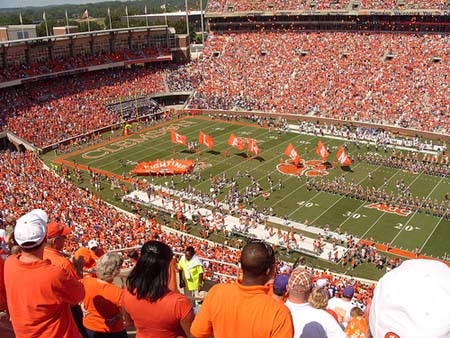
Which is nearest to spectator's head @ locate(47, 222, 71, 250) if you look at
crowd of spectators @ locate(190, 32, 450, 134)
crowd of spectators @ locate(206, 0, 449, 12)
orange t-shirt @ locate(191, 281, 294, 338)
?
orange t-shirt @ locate(191, 281, 294, 338)

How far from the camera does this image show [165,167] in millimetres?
33156

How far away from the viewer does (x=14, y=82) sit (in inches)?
1747

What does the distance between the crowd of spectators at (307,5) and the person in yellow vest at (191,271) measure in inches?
1894

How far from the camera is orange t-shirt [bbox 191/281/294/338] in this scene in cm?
314

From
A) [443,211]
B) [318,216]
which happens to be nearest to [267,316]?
[318,216]

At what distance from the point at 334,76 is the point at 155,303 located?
47.7 meters

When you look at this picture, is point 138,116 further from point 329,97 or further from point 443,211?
point 443,211

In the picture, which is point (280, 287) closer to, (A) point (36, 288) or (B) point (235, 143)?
(A) point (36, 288)

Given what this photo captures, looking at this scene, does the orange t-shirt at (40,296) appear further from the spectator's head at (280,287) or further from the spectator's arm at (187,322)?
the spectator's head at (280,287)

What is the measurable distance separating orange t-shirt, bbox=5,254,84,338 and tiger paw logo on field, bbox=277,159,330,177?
1136 inches

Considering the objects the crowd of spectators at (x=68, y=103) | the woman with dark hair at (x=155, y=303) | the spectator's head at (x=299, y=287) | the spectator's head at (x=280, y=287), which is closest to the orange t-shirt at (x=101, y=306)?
the woman with dark hair at (x=155, y=303)

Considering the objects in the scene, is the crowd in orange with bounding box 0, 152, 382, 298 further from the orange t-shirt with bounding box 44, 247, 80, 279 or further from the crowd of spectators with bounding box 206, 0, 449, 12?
the crowd of spectators with bounding box 206, 0, 449, 12

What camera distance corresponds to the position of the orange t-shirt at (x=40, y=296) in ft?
12.4

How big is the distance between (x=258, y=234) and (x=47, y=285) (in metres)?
21.3
